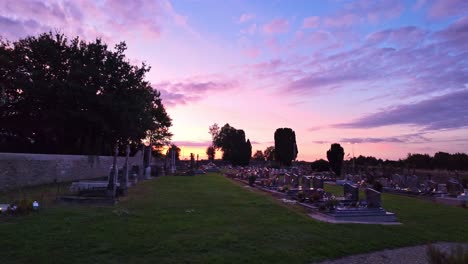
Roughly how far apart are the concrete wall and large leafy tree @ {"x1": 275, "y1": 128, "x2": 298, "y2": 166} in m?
39.0

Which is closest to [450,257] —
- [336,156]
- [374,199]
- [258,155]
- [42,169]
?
[374,199]

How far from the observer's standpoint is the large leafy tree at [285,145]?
65000 millimetres

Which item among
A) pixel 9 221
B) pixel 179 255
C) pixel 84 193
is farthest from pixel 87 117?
pixel 179 255

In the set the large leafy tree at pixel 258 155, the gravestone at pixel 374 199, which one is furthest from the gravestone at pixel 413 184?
the large leafy tree at pixel 258 155

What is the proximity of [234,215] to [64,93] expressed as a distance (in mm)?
21815

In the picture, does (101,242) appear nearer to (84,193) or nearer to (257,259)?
(257,259)

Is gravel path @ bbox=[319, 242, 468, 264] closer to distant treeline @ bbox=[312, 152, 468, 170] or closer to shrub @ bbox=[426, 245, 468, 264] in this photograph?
shrub @ bbox=[426, 245, 468, 264]

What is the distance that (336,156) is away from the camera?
3953cm

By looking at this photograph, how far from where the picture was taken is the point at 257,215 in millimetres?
11945

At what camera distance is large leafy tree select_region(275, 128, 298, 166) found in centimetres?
6500

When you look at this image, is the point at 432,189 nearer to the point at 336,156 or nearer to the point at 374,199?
the point at 374,199

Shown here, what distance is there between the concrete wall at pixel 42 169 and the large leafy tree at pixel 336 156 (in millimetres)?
24582

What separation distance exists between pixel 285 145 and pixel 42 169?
159ft

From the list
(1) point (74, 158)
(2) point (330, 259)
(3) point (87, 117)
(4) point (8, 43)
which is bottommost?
(2) point (330, 259)
